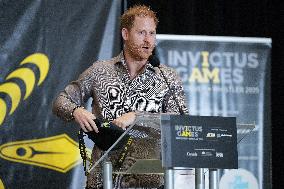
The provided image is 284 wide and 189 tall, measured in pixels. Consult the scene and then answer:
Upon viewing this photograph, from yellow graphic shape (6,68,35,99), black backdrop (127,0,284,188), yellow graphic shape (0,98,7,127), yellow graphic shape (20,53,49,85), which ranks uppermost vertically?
black backdrop (127,0,284,188)

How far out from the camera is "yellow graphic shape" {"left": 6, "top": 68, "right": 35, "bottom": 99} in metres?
5.17

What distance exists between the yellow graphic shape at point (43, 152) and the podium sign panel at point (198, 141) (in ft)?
7.40

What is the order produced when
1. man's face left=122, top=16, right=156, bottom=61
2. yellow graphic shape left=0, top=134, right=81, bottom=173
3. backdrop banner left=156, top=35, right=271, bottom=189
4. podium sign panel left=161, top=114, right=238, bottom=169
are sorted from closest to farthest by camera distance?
podium sign panel left=161, top=114, right=238, bottom=169 → man's face left=122, top=16, right=156, bottom=61 → yellow graphic shape left=0, top=134, right=81, bottom=173 → backdrop banner left=156, top=35, right=271, bottom=189

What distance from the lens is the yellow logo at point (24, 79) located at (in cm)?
515

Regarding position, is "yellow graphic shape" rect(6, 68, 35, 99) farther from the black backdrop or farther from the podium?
the podium

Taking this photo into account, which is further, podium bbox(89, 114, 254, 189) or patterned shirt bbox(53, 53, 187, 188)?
patterned shirt bbox(53, 53, 187, 188)

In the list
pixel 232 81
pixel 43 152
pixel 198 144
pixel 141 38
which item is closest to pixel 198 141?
pixel 198 144

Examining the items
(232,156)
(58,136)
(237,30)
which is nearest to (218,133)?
(232,156)

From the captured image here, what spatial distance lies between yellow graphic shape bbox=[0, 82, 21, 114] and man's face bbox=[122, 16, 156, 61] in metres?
1.41

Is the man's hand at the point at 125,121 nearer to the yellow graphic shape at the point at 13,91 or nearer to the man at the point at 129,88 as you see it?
the man at the point at 129,88

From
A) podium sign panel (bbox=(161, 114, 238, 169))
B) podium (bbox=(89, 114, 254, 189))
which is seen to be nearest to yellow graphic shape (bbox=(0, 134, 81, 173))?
podium (bbox=(89, 114, 254, 189))

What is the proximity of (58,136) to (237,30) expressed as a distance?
182 centimetres

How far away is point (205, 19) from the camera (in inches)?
232

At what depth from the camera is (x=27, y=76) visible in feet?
17.0
